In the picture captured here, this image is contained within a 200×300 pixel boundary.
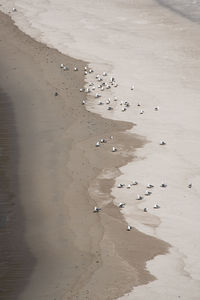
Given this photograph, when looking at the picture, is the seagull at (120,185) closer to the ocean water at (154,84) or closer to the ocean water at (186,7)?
the ocean water at (154,84)

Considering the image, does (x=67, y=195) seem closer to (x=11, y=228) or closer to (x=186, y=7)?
(x=11, y=228)

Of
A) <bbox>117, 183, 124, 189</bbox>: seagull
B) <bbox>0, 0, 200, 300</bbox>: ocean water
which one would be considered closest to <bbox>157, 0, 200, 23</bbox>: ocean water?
<bbox>0, 0, 200, 300</bbox>: ocean water

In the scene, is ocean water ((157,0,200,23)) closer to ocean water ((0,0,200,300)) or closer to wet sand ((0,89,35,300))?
ocean water ((0,0,200,300))

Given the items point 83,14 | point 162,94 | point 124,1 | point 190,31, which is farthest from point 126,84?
point 124,1

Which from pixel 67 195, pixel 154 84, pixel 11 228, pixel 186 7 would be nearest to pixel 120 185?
Answer: pixel 67 195

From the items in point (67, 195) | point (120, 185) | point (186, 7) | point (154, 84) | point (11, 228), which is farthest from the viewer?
point (186, 7)
